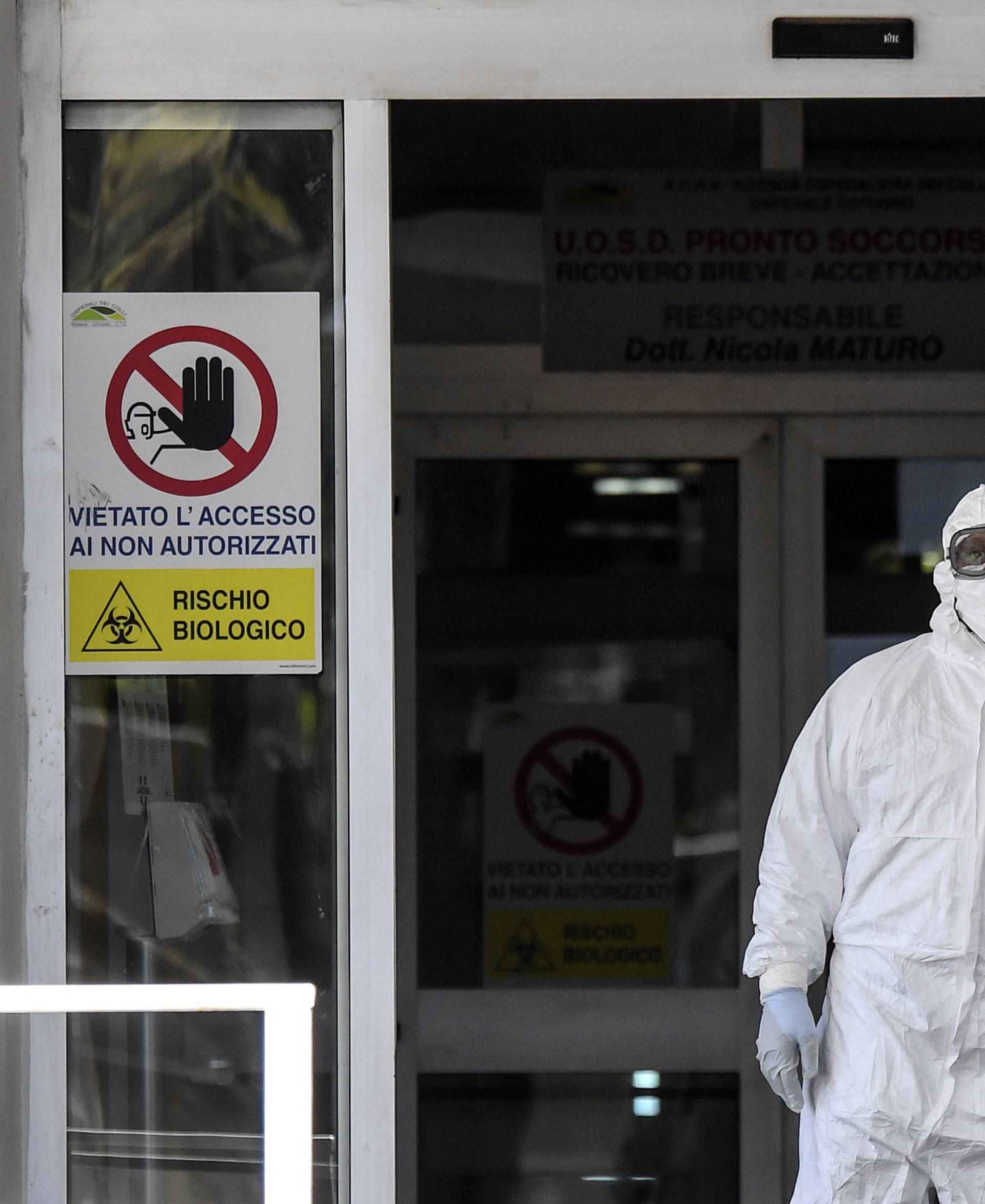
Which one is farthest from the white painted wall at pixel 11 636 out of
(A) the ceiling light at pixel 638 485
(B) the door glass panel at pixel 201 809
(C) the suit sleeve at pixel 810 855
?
(A) the ceiling light at pixel 638 485

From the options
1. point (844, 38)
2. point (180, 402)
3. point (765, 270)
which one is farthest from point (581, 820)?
point (844, 38)

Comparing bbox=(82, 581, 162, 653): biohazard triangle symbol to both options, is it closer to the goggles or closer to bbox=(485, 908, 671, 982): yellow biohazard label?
the goggles

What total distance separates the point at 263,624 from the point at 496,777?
4.97 ft

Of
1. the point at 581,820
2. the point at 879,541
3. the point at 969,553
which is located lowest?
the point at 581,820

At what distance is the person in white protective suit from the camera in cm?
191

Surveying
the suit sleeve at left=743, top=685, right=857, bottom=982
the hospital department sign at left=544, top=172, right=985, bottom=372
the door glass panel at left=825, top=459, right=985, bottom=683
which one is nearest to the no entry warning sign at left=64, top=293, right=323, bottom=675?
Result: the suit sleeve at left=743, top=685, right=857, bottom=982

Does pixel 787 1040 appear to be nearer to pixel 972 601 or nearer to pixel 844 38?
pixel 972 601

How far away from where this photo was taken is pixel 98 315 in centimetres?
204

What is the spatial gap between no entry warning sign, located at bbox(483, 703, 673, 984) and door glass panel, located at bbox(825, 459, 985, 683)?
479 mm

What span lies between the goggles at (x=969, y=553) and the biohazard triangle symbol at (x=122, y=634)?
1.12m

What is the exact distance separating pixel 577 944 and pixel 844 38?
2.15m

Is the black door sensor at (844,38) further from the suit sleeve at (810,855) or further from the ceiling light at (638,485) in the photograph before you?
the ceiling light at (638,485)

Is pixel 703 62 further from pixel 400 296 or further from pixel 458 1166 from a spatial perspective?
pixel 458 1166

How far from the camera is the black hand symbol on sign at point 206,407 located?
2.03 metres
